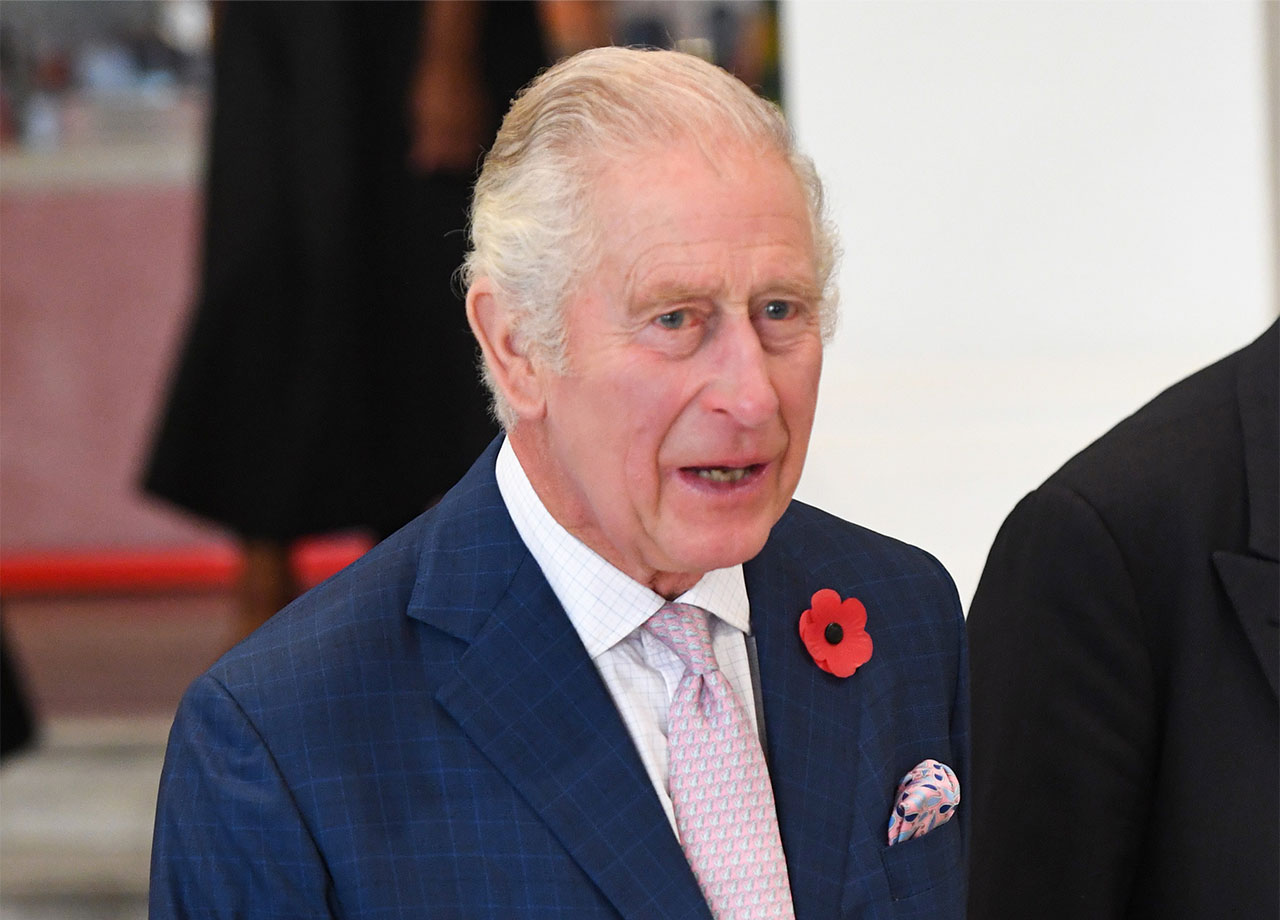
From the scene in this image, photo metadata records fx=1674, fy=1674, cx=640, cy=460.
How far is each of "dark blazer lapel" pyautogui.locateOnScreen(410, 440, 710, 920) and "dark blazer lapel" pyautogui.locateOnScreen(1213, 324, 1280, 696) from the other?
22.1 inches

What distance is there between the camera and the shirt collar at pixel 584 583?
4.23ft

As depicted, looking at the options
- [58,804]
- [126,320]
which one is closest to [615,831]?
[58,804]

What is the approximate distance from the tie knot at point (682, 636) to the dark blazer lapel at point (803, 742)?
0.08 metres

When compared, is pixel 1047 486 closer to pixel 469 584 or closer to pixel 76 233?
pixel 469 584

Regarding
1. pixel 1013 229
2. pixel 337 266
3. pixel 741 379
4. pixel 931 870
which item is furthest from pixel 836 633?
pixel 337 266

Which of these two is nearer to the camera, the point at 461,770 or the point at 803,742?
the point at 461,770

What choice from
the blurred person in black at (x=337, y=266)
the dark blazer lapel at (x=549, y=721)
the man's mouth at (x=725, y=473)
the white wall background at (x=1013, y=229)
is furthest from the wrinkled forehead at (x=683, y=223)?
the blurred person in black at (x=337, y=266)

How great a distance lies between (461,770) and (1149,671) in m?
0.64

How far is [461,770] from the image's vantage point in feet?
3.99

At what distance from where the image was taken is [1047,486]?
59.4 inches

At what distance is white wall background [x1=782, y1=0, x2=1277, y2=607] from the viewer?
272cm

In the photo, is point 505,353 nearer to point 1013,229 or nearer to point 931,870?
point 931,870

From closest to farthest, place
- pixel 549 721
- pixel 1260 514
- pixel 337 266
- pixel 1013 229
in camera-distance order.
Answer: pixel 549 721
pixel 1260 514
pixel 1013 229
pixel 337 266

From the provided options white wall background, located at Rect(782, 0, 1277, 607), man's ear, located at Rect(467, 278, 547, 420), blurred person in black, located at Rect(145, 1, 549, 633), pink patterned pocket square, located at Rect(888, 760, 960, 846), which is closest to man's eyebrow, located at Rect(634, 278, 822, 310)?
man's ear, located at Rect(467, 278, 547, 420)
